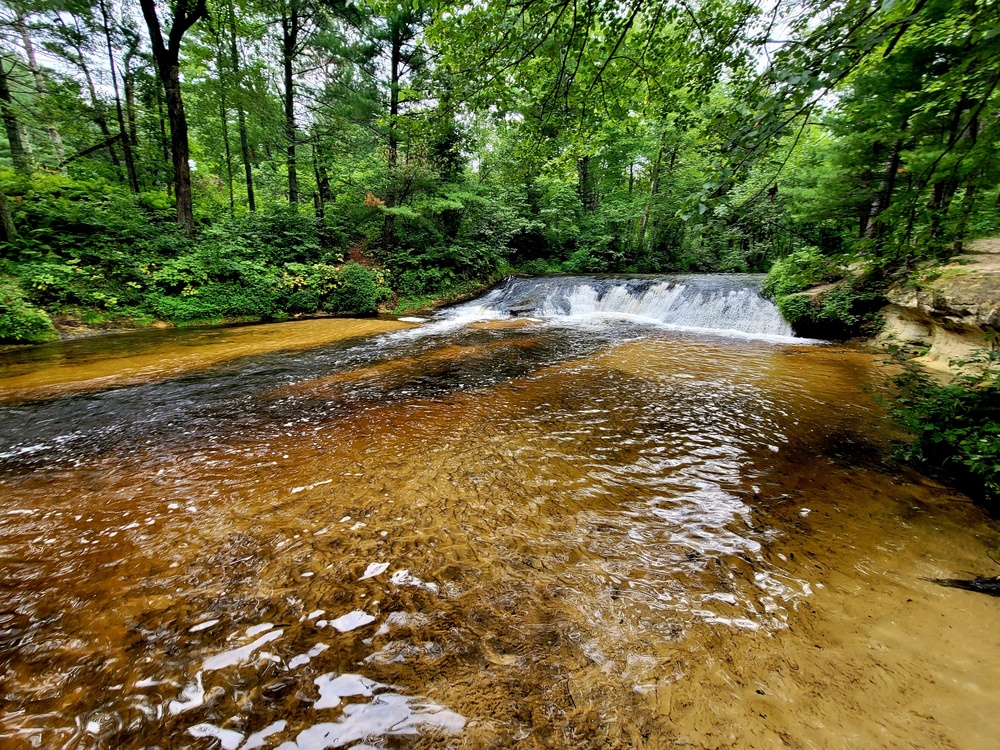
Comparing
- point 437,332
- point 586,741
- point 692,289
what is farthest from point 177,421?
point 692,289

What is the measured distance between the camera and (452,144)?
1345 cm

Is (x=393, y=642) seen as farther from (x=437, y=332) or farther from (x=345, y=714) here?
(x=437, y=332)

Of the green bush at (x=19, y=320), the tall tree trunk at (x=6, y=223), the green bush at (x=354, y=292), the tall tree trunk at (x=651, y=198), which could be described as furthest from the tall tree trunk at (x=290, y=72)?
the tall tree trunk at (x=651, y=198)

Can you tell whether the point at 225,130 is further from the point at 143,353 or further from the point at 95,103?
the point at 143,353

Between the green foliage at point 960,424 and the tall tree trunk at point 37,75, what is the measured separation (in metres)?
18.1

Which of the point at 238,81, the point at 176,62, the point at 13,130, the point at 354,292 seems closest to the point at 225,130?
the point at 238,81

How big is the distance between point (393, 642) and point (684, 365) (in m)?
6.06

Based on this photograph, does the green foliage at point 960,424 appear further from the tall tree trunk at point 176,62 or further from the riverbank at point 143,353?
the tall tree trunk at point 176,62

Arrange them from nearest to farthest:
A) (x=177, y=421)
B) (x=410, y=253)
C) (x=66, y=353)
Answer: (x=177, y=421)
(x=66, y=353)
(x=410, y=253)

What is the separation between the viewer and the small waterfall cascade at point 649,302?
33.1ft

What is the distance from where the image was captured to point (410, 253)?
1392cm

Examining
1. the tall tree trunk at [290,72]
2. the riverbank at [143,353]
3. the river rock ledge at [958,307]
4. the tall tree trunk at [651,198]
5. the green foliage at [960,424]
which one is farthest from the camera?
the tall tree trunk at [651,198]

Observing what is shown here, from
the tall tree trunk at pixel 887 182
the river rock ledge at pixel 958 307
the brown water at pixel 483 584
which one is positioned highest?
the tall tree trunk at pixel 887 182

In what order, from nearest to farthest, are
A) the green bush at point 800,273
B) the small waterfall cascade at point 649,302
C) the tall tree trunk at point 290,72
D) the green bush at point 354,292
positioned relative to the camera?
1. the green bush at point 800,273
2. the small waterfall cascade at point 649,302
3. the green bush at point 354,292
4. the tall tree trunk at point 290,72
